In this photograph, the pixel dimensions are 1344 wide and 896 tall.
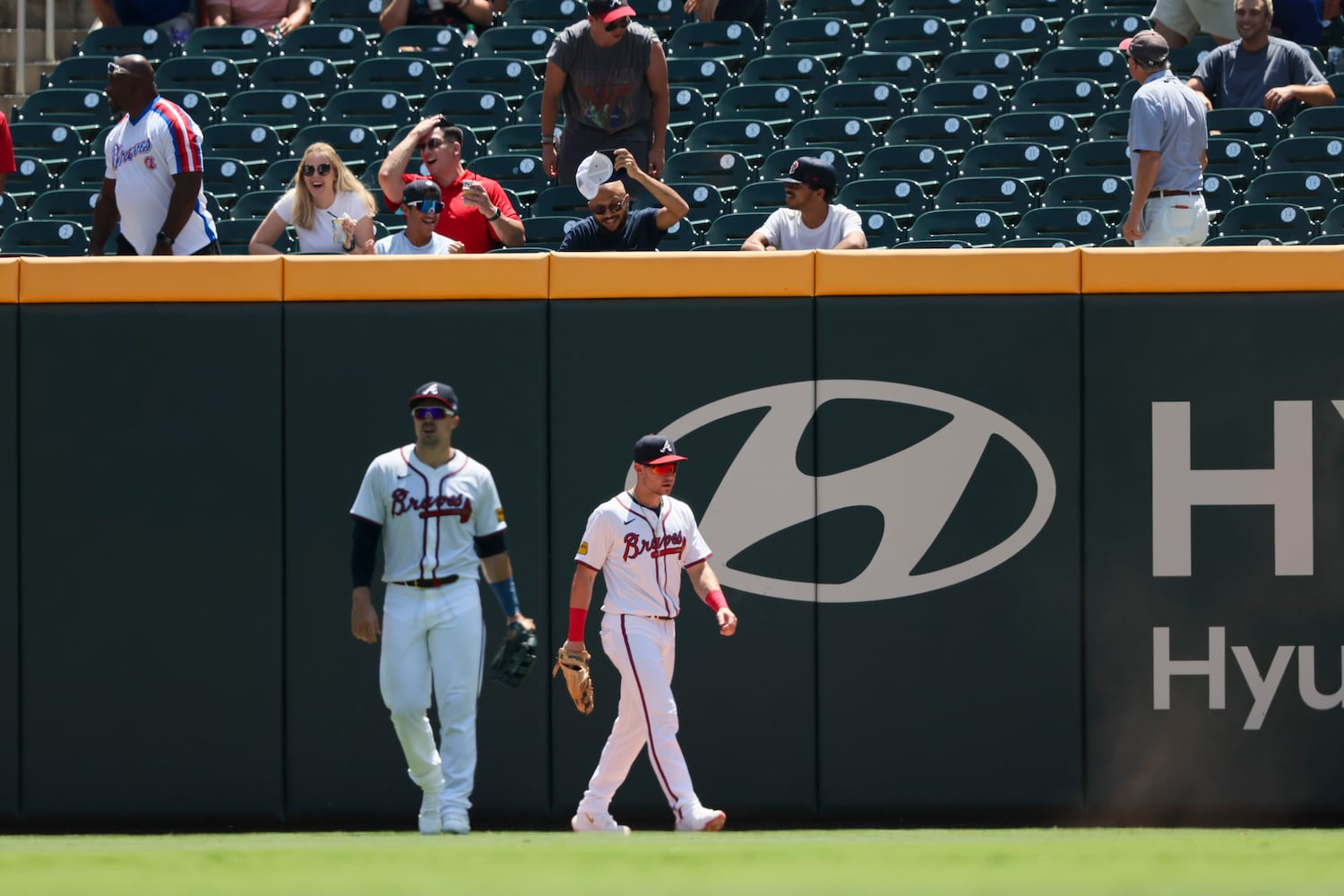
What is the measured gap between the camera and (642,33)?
920 centimetres

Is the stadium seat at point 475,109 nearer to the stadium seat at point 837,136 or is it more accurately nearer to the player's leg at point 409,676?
the stadium seat at point 837,136

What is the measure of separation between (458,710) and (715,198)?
4135 millimetres

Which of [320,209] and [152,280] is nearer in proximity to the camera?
[152,280]

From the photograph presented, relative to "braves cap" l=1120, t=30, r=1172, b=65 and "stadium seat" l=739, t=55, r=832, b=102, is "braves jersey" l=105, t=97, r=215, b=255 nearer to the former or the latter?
"braves cap" l=1120, t=30, r=1172, b=65

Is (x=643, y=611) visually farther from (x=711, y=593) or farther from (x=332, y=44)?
(x=332, y=44)

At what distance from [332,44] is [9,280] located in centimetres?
536

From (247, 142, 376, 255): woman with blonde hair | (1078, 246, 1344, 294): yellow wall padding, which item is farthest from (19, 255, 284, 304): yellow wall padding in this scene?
(1078, 246, 1344, 294): yellow wall padding

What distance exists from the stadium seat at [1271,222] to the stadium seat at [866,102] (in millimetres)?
2391

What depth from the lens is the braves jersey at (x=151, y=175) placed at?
319 inches

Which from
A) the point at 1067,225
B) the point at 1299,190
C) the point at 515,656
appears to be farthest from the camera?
the point at 1299,190

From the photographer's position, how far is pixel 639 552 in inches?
276

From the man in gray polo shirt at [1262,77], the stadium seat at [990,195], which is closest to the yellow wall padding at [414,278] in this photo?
the stadium seat at [990,195]

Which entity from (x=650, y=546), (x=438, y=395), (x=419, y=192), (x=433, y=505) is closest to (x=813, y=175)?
(x=419, y=192)

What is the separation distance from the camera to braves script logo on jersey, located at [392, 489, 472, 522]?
6.69 metres
